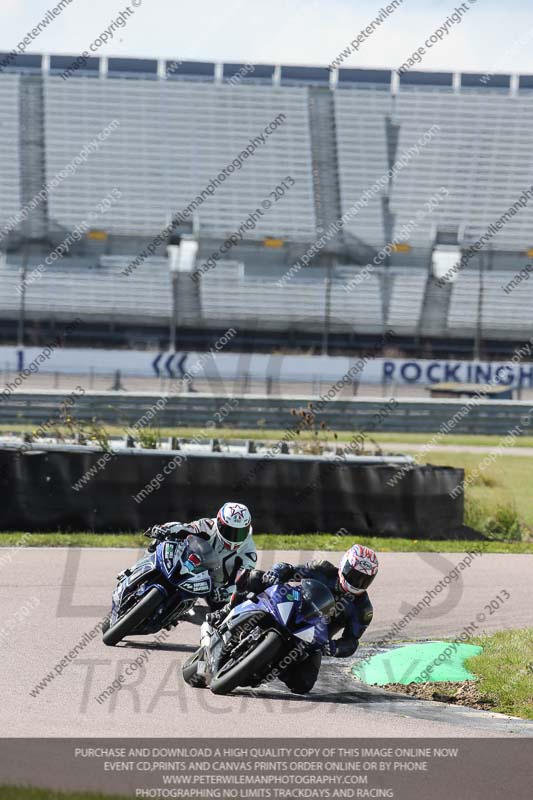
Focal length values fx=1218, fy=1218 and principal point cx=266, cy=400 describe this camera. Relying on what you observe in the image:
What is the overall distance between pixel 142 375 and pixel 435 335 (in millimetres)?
16298

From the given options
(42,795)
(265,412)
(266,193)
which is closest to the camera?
(42,795)

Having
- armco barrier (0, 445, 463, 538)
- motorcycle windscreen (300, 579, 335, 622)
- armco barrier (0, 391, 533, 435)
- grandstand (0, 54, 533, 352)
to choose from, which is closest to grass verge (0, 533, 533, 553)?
armco barrier (0, 445, 463, 538)

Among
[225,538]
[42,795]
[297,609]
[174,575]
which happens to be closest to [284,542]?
[225,538]

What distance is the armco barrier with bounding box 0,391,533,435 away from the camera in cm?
2698

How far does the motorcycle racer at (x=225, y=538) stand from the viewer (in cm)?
891

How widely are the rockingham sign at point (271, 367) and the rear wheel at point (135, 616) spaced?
29.8 m

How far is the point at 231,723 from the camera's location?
269 inches

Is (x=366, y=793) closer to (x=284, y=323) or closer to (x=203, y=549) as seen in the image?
(x=203, y=549)

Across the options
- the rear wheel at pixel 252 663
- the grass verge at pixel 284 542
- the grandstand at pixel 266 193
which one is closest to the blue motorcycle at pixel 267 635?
the rear wheel at pixel 252 663

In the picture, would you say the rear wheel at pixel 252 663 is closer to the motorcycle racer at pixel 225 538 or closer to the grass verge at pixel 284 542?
the motorcycle racer at pixel 225 538

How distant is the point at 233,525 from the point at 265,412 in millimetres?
19441

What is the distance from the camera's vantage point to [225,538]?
8.93 meters

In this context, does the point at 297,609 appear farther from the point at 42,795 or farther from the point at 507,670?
the point at 42,795

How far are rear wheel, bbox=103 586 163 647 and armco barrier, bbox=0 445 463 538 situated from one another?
5.89 m
